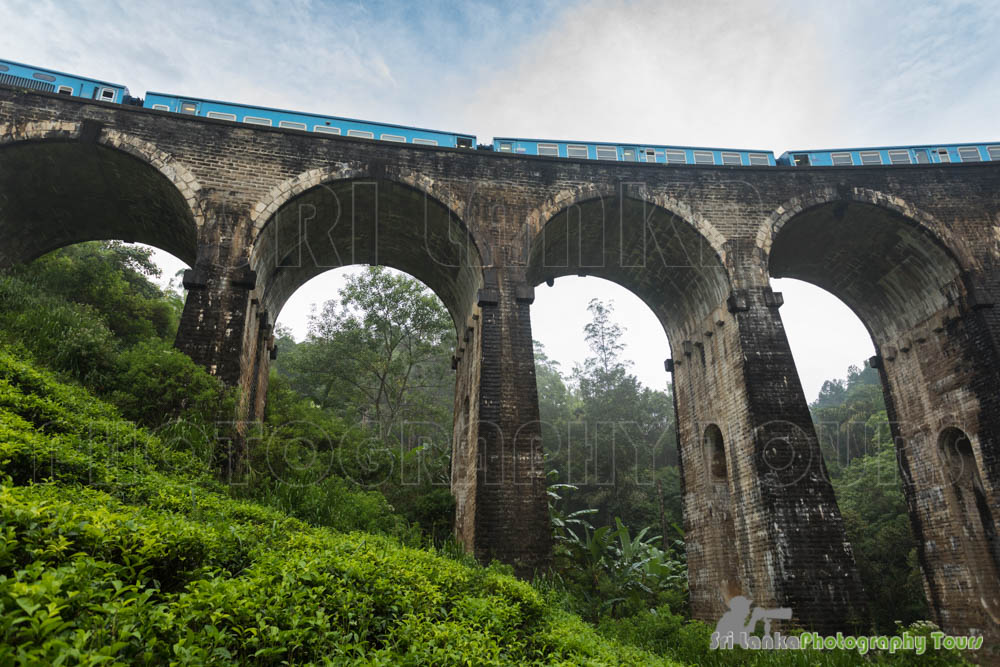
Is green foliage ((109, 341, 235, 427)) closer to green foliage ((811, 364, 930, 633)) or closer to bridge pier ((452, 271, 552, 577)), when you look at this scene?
bridge pier ((452, 271, 552, 577))

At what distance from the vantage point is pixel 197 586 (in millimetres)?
3812

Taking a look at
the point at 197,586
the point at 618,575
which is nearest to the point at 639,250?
the point at 618,575

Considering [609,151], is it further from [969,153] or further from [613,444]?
[613,444]

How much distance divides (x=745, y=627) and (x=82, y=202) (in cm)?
1536

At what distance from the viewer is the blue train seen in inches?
459

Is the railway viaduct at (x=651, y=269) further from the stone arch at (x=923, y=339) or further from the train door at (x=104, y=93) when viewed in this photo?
the train door at (x=104, y=93)

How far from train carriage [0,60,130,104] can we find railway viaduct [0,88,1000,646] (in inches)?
32.5

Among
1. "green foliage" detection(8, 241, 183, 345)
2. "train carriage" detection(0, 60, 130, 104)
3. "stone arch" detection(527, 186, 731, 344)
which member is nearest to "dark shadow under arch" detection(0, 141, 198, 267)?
"green foliage" detection(8, 241, 183, 345)

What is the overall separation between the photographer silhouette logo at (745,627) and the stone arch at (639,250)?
5.98 meters

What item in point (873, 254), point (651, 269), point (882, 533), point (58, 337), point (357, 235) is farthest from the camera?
point (882, 533)

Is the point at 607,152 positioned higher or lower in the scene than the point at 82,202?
higher

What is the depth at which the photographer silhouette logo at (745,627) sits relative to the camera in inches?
352

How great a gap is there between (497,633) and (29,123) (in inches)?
482

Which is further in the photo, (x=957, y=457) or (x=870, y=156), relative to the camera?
(x=870, y=156)
